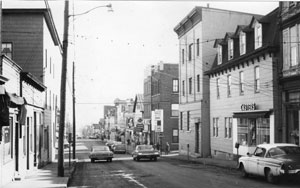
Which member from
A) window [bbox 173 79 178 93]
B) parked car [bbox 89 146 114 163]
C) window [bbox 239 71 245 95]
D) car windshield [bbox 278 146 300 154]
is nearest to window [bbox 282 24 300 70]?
window [bbox 239 71 245 95]

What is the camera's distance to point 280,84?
25.8 metres

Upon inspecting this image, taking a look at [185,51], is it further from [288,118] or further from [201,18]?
[288,118]

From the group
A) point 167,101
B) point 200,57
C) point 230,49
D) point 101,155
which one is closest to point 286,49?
point 230,49

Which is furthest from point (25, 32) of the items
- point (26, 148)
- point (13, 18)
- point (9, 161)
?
point (9, 161)

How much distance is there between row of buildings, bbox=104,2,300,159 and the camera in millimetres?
25109

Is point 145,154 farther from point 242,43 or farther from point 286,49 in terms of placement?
point 286,49

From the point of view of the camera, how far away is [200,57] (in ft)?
129

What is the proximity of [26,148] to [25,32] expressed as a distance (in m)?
11.1

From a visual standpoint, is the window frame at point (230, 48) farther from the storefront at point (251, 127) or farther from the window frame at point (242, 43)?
the storefront at point (251, 127)

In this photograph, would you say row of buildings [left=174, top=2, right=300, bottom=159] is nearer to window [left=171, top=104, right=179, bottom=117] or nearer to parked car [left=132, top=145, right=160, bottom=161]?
parked car [left=132, top=145, right=160, bottom=161]

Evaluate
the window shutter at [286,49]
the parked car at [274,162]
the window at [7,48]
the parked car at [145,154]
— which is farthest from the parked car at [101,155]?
the parked car at [274,162]

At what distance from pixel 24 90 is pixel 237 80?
16.2 m

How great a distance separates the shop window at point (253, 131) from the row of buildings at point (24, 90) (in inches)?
552

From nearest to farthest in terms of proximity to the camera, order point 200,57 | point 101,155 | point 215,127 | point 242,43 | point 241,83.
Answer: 1. point 241,83
2. point 242,43
3. point 101,155
4. point 215,127
5. point 200,57
